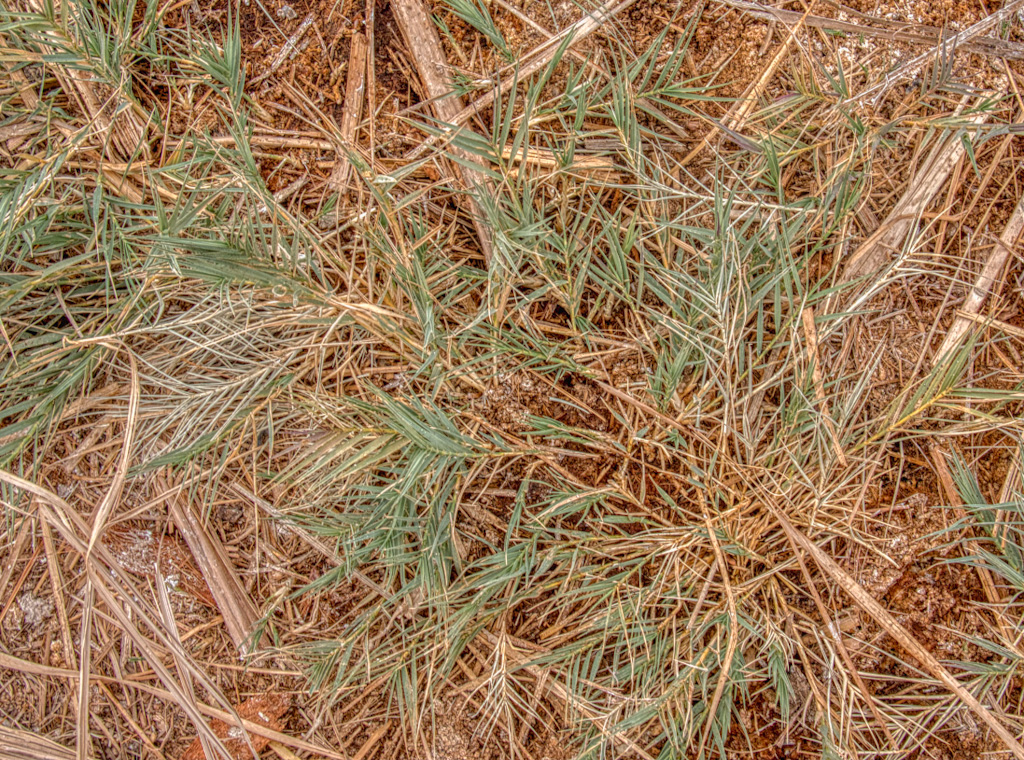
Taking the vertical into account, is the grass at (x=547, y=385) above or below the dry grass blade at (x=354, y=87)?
below

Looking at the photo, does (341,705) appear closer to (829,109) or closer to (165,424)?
(165,424)

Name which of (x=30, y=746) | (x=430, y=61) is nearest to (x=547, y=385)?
(x=430, y=61)

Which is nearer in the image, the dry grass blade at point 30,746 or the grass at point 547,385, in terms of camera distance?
the grass at point 547,385

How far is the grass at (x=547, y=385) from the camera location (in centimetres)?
149

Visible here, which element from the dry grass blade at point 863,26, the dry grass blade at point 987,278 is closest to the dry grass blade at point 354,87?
the dry grass blade at point 863,26

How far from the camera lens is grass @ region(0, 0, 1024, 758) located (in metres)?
1.49

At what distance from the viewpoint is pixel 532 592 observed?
1529 mm

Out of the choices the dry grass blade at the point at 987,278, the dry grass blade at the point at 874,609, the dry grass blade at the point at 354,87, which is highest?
the dry grass blade at the point at 354,87

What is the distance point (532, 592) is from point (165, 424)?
37.5 inches

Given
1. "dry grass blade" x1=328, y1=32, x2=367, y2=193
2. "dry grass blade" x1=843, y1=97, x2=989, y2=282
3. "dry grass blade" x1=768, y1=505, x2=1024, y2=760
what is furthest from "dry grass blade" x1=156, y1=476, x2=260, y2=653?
"dry grass blade" x1=843, y1=97, x2=989, y2=282

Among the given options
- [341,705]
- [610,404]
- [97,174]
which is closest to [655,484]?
[610,404]

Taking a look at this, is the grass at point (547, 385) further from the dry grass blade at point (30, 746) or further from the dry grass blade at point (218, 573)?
the dry grass blade at point (30, 746)

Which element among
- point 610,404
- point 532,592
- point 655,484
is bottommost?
point 532,592

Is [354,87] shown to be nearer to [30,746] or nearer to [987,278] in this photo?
[987,278]
